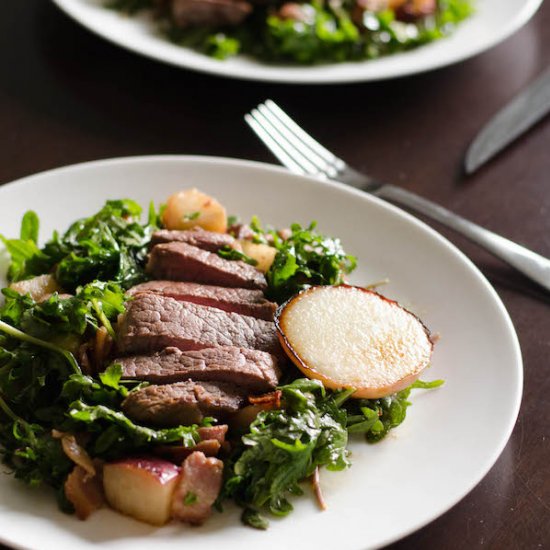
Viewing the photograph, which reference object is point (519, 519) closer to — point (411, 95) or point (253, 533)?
point (253, 533)

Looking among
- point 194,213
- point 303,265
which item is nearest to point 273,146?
point 194,213

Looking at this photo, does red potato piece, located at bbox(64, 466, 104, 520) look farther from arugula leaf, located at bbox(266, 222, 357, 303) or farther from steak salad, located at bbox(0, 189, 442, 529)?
arugula leaf, located at bbox(266, 222, 357, 303)

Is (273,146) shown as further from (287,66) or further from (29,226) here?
(29,226)

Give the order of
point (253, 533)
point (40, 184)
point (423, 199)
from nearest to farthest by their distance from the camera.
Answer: point (253, 533) < point (40, 184) < point (423, 199)

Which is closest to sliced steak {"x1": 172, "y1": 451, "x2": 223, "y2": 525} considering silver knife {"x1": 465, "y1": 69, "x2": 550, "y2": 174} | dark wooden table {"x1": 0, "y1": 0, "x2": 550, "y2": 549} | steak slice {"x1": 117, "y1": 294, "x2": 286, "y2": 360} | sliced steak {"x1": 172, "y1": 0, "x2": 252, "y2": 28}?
steak slice {"x1": 117, "y1": 294, "x2": 286, "y2": 360}

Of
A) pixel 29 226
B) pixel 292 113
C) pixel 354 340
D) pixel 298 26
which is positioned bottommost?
pixel 29 226

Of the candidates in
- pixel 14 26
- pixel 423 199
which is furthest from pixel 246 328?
pixel 14 26
